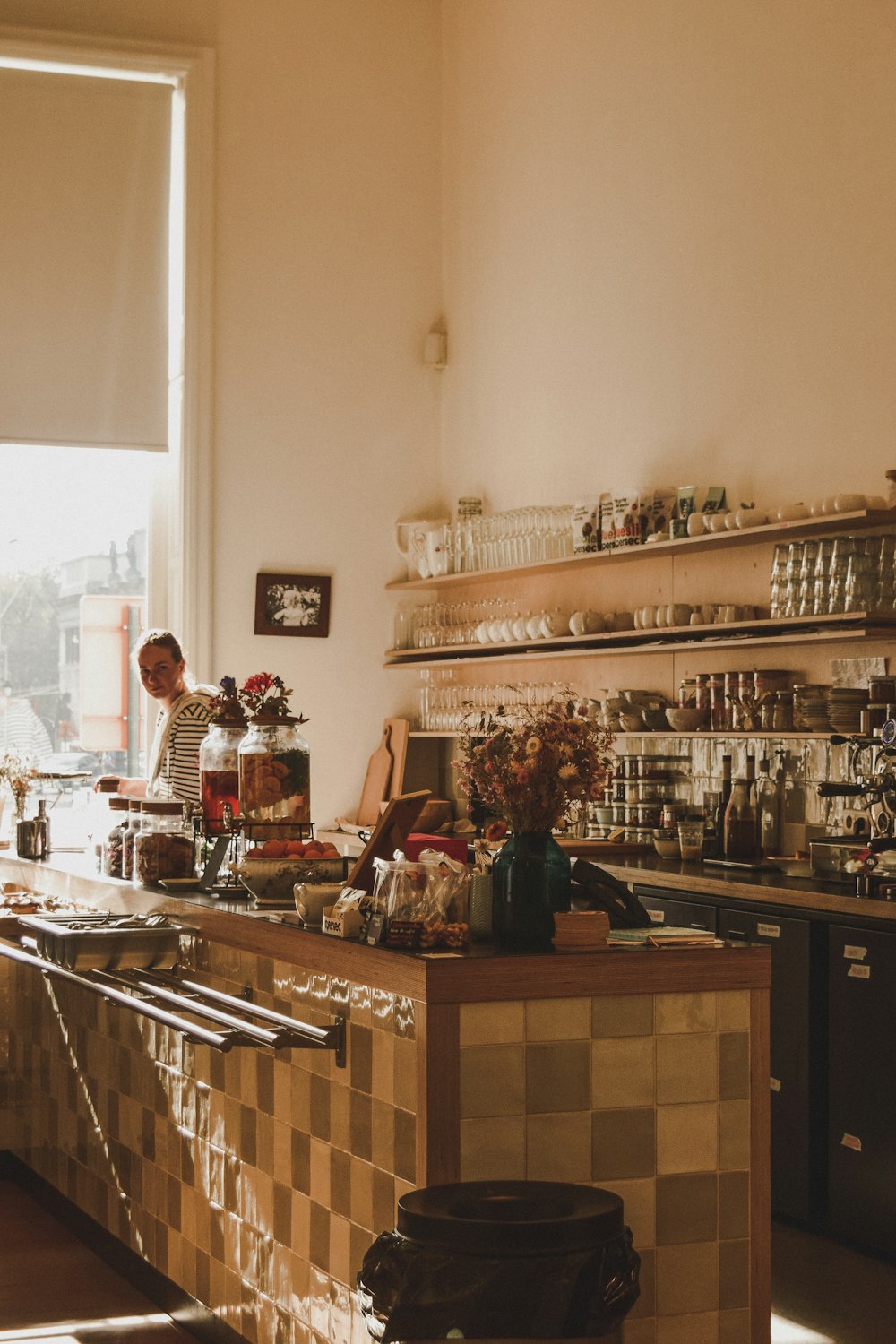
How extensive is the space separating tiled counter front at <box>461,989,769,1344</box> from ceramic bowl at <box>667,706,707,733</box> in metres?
3.15

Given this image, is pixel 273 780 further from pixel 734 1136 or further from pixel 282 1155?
pixel 734 1136

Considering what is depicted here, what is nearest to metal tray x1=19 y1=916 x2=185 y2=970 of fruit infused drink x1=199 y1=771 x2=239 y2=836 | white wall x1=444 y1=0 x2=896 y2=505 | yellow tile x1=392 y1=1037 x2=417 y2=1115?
fruit infused drink x1=199 y1=771 x2=239 y2=836

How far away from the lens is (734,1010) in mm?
2953

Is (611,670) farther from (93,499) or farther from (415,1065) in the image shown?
(415,1065)

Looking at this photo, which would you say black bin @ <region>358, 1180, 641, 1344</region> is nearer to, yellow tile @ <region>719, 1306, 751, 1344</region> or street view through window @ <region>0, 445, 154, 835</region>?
yellow tile @ <region>719, 1306, 751, 1344</region>

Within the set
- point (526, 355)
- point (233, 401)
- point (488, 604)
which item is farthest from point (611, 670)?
point (233, 401)

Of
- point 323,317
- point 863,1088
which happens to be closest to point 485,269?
point 323,317

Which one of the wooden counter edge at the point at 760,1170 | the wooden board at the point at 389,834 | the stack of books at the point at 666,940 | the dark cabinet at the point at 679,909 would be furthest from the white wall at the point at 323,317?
the wooden counter edge at the point at 760,1170

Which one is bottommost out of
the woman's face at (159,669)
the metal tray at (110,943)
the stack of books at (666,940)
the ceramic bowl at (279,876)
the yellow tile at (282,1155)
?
the yellow tile at (282,1155)

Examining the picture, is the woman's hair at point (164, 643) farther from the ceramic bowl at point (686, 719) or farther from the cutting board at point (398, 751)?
the cutting board at point (398, 751)

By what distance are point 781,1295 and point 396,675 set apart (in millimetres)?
4782

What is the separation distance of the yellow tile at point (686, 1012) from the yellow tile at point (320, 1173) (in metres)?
0.74

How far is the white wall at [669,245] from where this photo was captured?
5.54 meters

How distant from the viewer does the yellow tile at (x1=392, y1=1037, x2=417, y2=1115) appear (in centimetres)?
282
